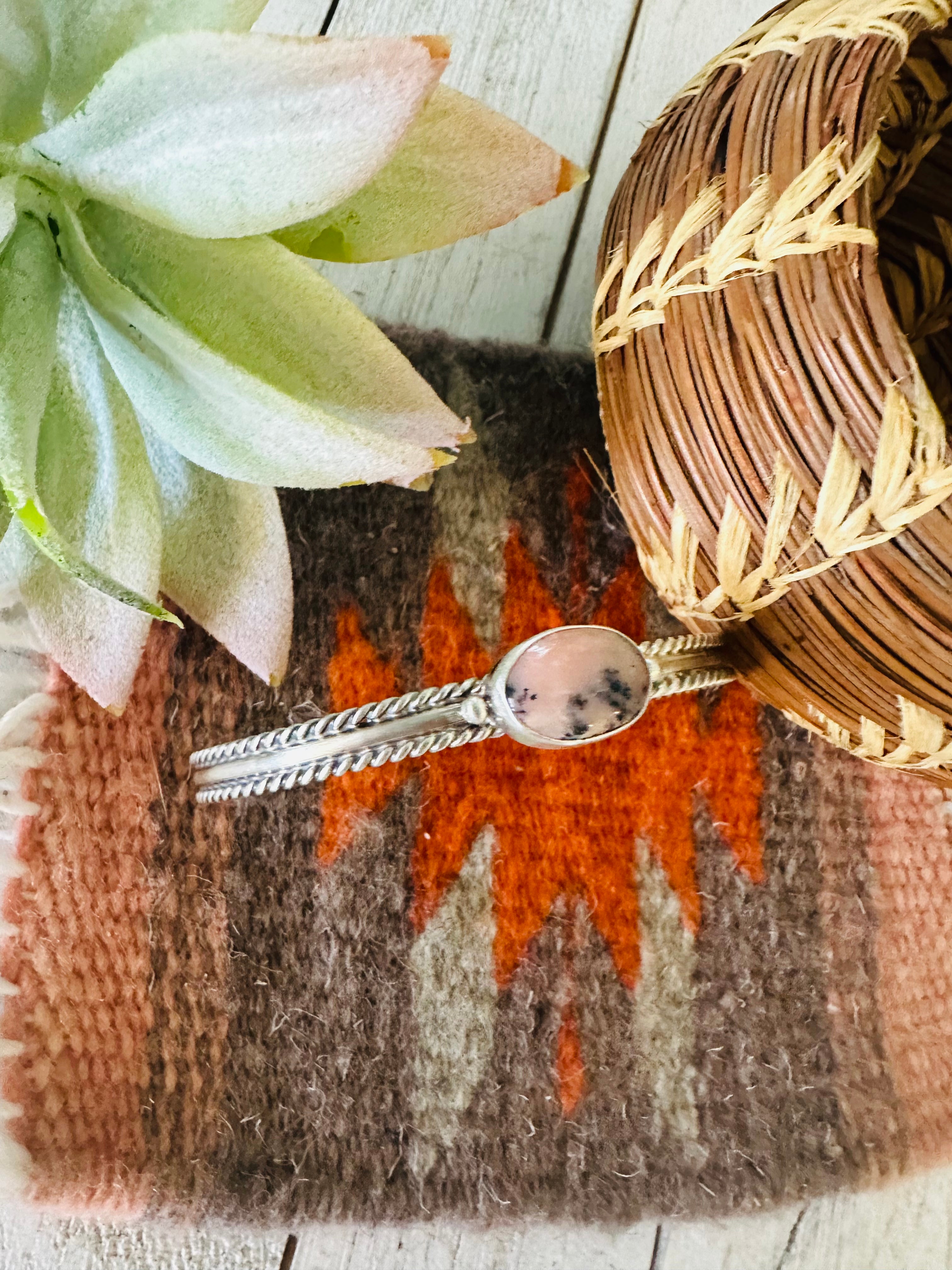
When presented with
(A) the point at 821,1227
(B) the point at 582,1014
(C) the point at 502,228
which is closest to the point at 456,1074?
(B) the point at 582,1014

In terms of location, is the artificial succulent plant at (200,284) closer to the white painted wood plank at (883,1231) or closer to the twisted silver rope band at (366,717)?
the twisted silver rope band at (366,717)

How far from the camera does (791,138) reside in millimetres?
191

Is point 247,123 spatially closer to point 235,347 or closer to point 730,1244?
point 235,347

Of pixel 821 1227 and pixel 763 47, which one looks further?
pixel 821 1227

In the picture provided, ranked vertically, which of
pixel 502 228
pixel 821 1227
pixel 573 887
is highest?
pixel 502 228

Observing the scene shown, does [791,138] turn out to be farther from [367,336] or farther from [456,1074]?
[456,1074]

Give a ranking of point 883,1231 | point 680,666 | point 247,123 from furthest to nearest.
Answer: point 883,1231 → point 680,666 → point 247,123

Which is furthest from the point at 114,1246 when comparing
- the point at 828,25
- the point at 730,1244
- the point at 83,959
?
the point at 828,25

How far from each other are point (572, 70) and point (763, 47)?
139mm

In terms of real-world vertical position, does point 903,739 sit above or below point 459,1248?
above

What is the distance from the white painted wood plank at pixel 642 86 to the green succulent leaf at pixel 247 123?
0.64ft

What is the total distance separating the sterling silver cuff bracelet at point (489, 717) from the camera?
0.19 m

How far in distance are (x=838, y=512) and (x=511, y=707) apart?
71 mm

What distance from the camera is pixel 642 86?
332 mm
